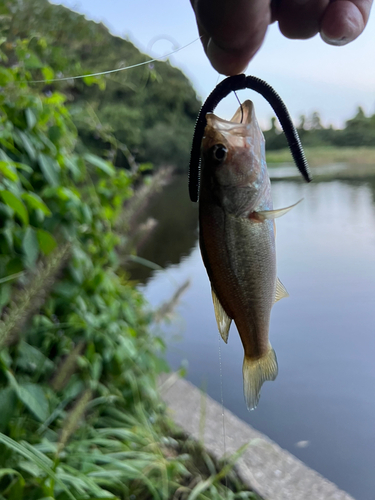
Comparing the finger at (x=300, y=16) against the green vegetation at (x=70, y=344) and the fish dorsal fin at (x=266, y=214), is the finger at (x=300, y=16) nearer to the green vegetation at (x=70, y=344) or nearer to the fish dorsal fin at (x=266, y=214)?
the fish dorsal fin at (x=266, y=214)

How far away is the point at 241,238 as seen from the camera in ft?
1.32

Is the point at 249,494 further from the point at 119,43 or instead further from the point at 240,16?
the point at 119,43

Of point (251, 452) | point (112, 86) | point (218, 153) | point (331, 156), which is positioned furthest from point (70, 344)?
point (112, 86)

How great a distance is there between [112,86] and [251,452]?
1528mm

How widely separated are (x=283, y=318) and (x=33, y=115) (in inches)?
35.0

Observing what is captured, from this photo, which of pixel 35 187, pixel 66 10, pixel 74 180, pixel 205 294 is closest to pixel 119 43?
pixel 66 10

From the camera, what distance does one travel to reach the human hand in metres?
0.39

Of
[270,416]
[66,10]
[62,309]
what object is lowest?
[270,416]

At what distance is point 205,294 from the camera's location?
4.98 ft

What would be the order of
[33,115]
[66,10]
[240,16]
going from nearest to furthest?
[240,16]
[33,115]
[66,10]

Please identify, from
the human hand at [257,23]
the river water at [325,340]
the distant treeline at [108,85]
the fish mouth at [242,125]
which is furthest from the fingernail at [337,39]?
the distant treeline at [108,85]

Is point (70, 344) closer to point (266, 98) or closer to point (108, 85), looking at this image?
point (266, 98)

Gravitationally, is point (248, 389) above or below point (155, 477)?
above

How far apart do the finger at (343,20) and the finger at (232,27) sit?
79 millimetres
